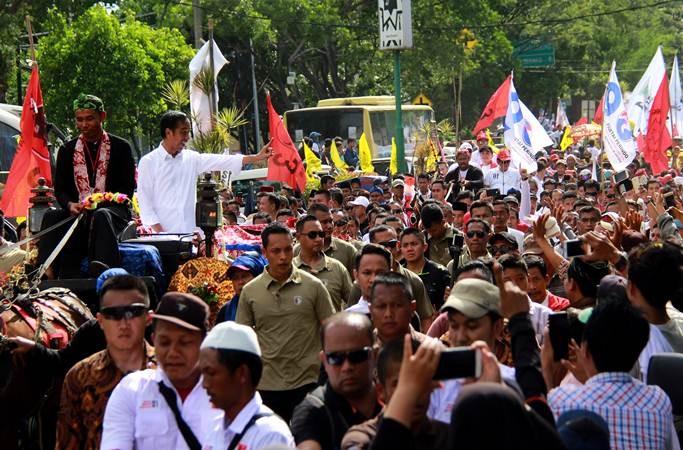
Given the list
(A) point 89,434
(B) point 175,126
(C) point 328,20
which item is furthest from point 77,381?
(C) point 328,20

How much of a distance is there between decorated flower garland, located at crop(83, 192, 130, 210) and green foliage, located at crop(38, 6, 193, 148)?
18.4 metres

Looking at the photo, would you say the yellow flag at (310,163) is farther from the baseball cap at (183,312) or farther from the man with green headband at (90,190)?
the baseball cap at (183,312)

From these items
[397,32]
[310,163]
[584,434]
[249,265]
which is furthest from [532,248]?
[397,32]

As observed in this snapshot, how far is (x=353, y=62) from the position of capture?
46.5 metres

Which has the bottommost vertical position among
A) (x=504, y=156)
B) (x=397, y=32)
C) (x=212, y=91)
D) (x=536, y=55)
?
(x=504, y=156)

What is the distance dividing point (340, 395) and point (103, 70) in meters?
24.7

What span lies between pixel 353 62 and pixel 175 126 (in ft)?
118

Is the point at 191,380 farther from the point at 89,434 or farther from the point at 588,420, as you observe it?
the point at 588,420

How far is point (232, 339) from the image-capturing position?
17.0ft

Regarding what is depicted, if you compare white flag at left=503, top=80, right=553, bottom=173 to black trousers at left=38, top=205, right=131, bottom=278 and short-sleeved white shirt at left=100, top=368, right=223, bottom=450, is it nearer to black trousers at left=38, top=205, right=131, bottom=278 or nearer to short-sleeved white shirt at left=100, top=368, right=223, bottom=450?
black trousers at left=38, top=205, right=131, bottom=278

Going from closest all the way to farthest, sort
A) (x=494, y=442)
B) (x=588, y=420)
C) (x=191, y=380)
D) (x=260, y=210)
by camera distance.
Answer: (x=494, y=442) → (x=588, y=420) → (x=191, y=380) → (x=260, y=210)

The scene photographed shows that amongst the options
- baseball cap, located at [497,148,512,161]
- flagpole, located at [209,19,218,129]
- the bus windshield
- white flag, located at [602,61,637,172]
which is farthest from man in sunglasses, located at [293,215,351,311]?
the bus windshield

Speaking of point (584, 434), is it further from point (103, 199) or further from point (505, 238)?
point (505, 238)

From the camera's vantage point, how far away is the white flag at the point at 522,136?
A: 72.1ft
